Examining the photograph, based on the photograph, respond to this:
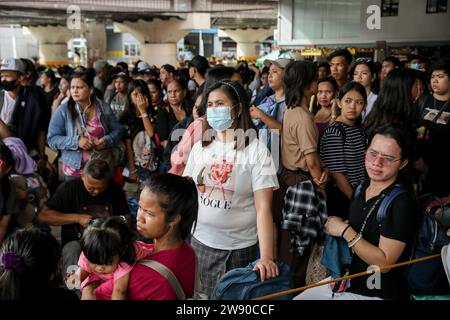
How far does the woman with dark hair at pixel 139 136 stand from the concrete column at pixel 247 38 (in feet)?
123

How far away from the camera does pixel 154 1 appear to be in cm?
1962

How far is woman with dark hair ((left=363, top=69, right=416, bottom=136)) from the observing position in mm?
3656

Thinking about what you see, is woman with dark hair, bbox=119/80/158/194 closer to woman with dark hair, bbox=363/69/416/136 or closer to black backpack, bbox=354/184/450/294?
woman with dark hair, bbox=363/69/416/136

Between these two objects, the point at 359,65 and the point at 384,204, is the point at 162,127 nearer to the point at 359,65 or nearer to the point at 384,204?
the point at 359,65

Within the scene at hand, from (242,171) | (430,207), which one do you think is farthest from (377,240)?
(242,171)

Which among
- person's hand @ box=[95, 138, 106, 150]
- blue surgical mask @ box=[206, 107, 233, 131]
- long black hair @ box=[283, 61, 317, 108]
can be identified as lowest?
person's hand @ box=[95, 138, 106, 150]

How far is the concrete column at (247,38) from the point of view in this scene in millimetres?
41781

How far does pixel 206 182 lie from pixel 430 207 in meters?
1.27

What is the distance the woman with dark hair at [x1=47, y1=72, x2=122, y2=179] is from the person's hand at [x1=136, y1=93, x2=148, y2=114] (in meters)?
0.66

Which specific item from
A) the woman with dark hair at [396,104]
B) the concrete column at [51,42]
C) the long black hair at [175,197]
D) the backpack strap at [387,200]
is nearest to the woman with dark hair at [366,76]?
the woman with dark hair at [396,104]

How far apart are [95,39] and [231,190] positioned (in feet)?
103

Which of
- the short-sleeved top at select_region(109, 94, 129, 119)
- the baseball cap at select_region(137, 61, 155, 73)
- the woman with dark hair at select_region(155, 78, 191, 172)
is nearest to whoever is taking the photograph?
the woman with dark hair at select_region(155, 78, 191, 172)

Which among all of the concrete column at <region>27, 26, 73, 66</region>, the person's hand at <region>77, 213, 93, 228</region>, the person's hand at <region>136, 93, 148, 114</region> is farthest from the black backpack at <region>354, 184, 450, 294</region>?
the concrete column at <region>27, 26, 73, 66</region>

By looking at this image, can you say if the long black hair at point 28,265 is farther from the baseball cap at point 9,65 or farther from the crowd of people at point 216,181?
the baseball cap at point 9,65
